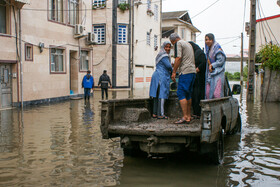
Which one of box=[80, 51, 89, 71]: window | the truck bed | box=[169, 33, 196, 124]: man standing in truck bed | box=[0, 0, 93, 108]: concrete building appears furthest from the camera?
box=[80, 51, 89, 71]: window

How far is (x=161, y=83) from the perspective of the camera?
22.8 feet

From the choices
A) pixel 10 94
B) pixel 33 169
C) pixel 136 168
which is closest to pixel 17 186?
pixel 33 169

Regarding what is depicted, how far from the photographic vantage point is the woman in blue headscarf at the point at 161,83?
6922 millimetres

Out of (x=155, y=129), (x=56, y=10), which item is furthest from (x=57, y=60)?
(x=155, y=129)

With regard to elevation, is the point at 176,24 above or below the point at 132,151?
above

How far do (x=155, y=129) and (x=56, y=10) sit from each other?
51.5 ft

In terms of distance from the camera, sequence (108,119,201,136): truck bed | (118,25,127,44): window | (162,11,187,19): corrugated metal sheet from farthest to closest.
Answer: (162,11,187,19): corrugated metal sheet < (118,25,127,44): window < (108,119,201,136): truck bed

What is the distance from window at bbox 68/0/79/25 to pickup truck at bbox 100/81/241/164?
51.3ft

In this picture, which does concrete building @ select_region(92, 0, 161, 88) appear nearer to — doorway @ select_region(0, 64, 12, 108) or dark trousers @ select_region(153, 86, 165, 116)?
doorway @ select_region(0, 64, 12, 108)

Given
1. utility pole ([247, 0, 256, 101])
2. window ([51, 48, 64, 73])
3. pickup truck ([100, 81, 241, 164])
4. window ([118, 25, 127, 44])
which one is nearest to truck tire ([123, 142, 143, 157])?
pickup truck ([100, 81, 241, 164])

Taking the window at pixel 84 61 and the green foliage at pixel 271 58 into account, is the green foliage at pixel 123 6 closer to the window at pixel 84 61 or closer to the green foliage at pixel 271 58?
the window at pixel 84 61

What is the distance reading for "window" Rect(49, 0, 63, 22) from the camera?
1878cm

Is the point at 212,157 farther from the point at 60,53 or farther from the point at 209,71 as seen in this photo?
the point at 60,53

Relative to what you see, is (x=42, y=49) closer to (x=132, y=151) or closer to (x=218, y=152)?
(x=132, y=151)
